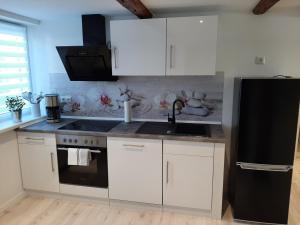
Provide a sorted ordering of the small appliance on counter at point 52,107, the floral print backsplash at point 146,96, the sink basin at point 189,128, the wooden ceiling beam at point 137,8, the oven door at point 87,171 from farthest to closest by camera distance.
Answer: the small appliance on counter at point 52,107 < the floral print backsplash at point 146,96 < the sink basin at point 189,128 < the oven door at point 87,171 < the wooden ceiling beam at point 137,8

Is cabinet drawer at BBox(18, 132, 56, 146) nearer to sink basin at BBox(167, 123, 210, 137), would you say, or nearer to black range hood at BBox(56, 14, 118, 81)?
black range hood at BBox(56, 14, 118, 81)

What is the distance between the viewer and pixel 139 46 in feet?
8.13

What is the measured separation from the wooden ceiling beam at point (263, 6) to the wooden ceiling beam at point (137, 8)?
3.48 ft

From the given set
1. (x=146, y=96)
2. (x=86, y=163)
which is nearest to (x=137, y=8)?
(x=146, y=96)

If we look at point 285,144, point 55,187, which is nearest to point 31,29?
point 55,187

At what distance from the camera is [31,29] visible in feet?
10.1

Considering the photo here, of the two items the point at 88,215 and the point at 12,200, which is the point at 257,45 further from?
the point at 12,200

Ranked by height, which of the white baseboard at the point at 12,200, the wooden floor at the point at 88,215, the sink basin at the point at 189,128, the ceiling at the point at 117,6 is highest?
the ceiling at the point at 117,6

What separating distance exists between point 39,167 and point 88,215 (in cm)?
81

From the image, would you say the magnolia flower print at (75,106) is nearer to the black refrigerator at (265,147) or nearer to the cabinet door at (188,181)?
the cabinet door at (188,181)

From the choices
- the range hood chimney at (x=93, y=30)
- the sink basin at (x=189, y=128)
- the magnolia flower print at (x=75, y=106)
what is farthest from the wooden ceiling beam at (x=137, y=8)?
the magnolia flower print at (x=75, y=106)

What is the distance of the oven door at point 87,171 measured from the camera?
2.52m

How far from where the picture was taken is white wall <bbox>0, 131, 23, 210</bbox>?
254 centimetres

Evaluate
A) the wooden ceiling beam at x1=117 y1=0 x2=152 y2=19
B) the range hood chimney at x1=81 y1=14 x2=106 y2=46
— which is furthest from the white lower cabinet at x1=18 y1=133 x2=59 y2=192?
the wooden ceiling beam at x1=117 y1=0 x2=152 y2=19
